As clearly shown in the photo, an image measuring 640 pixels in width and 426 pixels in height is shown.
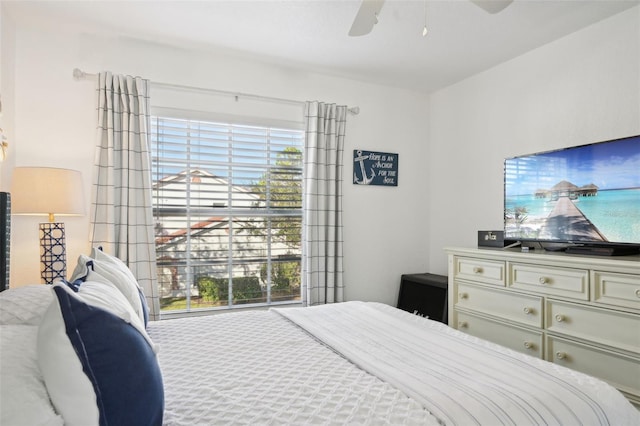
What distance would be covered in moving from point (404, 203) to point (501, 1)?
2448mm

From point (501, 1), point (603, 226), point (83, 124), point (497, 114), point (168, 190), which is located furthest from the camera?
point (497, 114)

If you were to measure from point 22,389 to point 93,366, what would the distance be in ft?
0.40

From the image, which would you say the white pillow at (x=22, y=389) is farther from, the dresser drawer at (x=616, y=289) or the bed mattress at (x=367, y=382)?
the dresser drawer at (x=616, y=289)

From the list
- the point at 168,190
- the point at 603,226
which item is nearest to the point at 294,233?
the point at 168,190

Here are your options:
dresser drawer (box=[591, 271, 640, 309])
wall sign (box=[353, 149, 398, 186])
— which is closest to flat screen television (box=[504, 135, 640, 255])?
dresser drawer (box=[591, 271, 640, 309])

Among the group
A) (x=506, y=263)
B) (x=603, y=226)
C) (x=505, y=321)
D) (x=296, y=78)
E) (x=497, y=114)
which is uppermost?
(x=296, y=78)

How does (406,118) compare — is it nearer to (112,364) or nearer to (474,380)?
(474,380)

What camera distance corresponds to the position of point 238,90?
11.0ft

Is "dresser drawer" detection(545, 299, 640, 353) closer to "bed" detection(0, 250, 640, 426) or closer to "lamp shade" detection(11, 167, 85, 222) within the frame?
"bed" detection(0, 250, 640, 426)

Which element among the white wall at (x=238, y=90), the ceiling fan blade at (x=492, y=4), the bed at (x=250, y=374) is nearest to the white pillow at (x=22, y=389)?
the bed at (x=250, y=374)

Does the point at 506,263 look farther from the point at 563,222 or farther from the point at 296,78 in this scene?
the point at 296,78

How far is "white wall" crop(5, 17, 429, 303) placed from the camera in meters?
2.74

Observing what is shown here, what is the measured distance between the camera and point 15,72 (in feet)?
8.84

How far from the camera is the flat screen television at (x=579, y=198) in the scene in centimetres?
230
